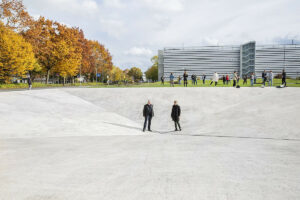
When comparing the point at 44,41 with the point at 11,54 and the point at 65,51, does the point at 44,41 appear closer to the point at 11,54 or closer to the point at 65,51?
the point at 65,51

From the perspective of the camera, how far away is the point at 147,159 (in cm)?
538

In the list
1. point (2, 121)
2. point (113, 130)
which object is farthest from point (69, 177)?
point (2, 121)

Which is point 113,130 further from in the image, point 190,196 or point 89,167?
point 190,196

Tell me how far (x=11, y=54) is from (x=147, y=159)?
3090 centimetres

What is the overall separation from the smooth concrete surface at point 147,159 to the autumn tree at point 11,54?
18652mm

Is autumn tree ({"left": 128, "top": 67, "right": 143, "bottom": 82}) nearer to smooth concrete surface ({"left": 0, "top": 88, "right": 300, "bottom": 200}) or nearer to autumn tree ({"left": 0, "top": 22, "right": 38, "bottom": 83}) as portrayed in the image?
autumn tree ({"left": 0, "top": 22, "right": 38, "bottom": 83})

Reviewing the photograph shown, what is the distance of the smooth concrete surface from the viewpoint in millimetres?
3580

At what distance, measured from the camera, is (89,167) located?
187 inches

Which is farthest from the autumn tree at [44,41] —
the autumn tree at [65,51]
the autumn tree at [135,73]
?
the autumn tree at [135,73]

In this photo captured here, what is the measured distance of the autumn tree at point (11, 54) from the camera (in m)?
26.8

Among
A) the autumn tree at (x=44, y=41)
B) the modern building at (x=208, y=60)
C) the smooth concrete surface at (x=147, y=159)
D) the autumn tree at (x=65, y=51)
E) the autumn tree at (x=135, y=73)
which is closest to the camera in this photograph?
the smooth concrete surface at (x=147, y=159)

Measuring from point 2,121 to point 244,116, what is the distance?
563 inches

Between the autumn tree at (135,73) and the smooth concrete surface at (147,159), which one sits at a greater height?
the autumn tree at (135,73)

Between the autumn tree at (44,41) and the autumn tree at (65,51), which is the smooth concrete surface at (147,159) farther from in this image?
the autumn tree at (65,51)
